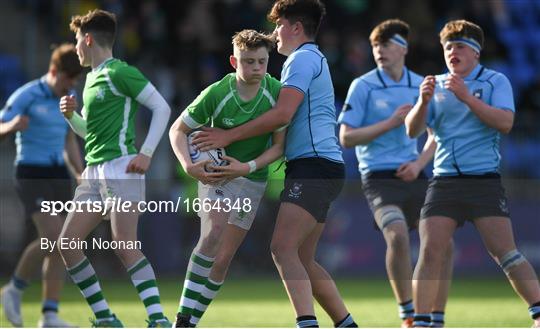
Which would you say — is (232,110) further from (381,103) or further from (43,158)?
(43,158)

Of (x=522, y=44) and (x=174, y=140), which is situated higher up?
(x=522, y=44)

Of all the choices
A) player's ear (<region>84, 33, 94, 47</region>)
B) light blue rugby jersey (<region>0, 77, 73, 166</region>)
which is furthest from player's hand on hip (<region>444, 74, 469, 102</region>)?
light blue rugby jersey (<region>0, 77, 73, 166</region>)

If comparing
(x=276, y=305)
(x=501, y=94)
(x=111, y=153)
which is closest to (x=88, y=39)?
(x=111, y=153)

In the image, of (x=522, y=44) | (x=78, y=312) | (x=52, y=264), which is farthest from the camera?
(x=522, y=44)

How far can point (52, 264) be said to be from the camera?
11000 mm

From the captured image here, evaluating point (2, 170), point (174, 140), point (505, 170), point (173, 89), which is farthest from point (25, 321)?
point (505, 170)

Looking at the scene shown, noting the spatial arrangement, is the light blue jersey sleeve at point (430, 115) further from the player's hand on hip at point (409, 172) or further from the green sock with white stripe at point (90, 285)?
the green sock with white stripe at point (90, 285)

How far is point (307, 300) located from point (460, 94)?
6.18 feet

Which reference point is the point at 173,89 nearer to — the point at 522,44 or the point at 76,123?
the point at 522,44

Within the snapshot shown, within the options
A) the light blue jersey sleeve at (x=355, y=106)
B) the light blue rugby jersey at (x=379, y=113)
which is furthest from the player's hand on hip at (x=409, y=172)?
the light blue jersey sleeve at (x=355, y=106)

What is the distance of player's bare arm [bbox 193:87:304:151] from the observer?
8.24m

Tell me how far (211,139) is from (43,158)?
3.55m

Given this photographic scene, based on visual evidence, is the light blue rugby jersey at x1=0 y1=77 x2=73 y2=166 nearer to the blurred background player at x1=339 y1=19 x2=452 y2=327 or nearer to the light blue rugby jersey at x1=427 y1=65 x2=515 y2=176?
the blurred background player at x1=339 y1=19 x2=452 y2=327

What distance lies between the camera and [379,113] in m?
10.4
